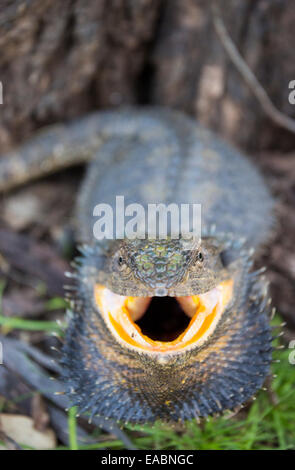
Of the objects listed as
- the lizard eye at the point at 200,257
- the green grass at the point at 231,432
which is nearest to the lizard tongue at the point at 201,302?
the lizard eye at the point at 200,257

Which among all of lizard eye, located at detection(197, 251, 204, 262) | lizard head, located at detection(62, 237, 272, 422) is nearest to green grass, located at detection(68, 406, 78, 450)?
lizard head, located at detection(62, 237, 272, 422)

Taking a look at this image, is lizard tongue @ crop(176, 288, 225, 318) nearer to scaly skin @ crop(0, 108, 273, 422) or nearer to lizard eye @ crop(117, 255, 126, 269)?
scaly skin @ crop(0, 108, 273, 422)

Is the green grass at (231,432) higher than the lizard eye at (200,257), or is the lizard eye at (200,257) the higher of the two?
the lizard eye at (200,257)

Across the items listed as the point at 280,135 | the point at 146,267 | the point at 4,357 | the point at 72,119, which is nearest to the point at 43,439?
the point at 4,357

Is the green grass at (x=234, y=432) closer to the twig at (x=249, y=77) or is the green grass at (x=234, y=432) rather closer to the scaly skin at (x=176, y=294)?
the scaly skin at (x=176, y=294)

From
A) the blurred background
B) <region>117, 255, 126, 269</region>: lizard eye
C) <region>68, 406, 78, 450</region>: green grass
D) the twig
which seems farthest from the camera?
the twig

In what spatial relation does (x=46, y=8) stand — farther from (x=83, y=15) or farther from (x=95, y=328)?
(x=95, y=328)

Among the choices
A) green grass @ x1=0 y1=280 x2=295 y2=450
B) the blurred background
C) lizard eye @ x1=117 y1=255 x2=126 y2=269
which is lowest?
green grass @ x1=0 y1=280 x2=295 y2=450
